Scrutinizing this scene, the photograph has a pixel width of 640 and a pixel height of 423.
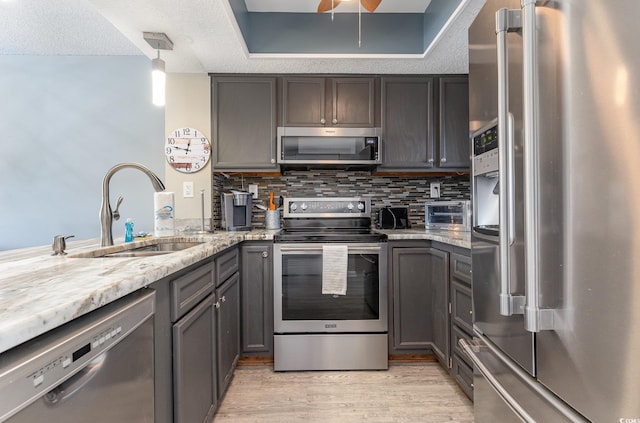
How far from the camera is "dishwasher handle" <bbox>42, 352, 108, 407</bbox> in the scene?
53cm

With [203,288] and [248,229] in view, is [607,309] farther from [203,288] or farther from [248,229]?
[248,229]

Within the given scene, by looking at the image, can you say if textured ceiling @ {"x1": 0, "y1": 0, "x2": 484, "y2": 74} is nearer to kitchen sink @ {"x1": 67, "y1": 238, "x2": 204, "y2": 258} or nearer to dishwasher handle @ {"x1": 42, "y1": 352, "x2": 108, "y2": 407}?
kitchen sink @ {"x1": 67, "y1": 238, "x2": 204, "y2": 258}

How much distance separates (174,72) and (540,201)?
260 centimetres

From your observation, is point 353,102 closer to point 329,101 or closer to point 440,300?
point 329,101

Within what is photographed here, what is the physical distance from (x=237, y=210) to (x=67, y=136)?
2.10 metres

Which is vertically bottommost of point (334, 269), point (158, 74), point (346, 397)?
point (346, 397)

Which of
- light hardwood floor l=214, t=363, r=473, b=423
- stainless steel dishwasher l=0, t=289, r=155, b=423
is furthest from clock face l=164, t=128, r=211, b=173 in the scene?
stainless steel dishwasher l=0, t=289, r=155, b=423

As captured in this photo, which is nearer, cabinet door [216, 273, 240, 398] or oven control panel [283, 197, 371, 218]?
cabinet door [216, 273, 240, 398]

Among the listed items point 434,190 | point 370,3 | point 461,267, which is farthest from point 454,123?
point 461,267

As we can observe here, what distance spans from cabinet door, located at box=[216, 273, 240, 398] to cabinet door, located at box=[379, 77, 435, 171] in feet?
4.83

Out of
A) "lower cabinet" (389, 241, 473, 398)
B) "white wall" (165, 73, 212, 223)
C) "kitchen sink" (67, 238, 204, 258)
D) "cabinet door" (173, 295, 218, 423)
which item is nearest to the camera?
"cabinet door" (173, 295, 218, 423)

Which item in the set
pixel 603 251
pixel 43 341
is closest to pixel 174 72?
pixel 43 341

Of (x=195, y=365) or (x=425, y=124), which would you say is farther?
(x=425, y=124)

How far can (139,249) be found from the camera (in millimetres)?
1652
